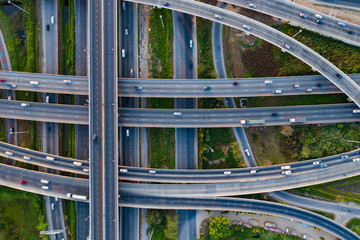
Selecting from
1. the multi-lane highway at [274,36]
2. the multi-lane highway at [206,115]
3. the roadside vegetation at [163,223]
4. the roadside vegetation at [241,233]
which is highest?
the multi-lane highway at [274,36]

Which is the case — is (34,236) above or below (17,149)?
below

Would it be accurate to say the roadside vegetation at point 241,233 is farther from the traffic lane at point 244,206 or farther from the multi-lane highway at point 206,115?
the multi-lane highway at point 206,115

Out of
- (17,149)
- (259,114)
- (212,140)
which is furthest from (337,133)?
(17,149)

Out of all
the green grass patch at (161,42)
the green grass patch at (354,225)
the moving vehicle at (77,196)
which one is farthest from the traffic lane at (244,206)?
the green grass patch at (161,42)

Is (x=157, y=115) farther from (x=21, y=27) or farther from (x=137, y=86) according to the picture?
(x=21, y=27)

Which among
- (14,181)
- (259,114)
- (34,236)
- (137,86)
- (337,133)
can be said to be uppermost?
(137,86)

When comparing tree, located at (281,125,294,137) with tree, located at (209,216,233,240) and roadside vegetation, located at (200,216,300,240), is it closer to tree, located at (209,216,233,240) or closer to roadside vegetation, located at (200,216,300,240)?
roadside vegetation, located at (200,216,300,240)
